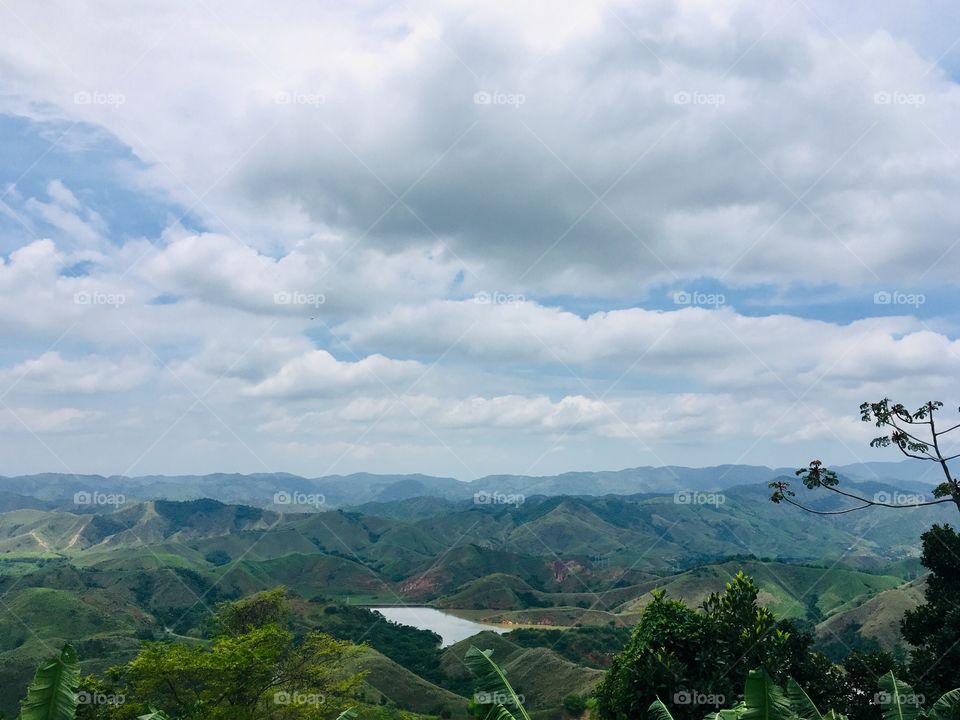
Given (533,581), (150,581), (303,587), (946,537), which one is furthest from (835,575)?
(150,581)

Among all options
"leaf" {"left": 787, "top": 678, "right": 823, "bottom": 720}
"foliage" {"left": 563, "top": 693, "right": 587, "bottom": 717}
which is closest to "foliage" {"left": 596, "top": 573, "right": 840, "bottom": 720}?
"leaf" {"left": 787, "top": 678, "right": 823, "bottom": 720}

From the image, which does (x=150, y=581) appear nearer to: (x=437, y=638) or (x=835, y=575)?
(x=437, y=638)

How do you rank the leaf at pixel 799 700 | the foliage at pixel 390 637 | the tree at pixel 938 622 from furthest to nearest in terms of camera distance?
the foliage at pixel 390 637 → the tree at pixel 938 622 → the leaf at pixel 799 700

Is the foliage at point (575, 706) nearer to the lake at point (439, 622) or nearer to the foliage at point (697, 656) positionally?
the foliage at point (697, 656)

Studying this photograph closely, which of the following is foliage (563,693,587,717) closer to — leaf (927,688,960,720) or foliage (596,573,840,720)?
foliage (596,573,840,720)

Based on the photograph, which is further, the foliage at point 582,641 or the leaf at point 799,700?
the foliage at point 582,641

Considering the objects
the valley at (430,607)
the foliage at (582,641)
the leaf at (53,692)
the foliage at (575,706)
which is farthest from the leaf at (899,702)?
the foliage at (582,641)
